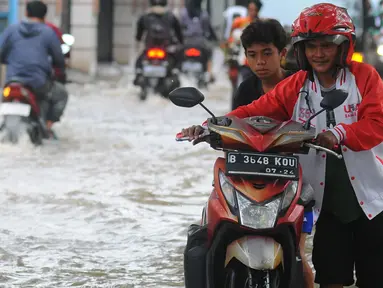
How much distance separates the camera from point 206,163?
450 inches

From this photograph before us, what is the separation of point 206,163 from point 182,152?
91 cm

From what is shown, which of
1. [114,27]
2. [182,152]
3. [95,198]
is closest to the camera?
[95,198]

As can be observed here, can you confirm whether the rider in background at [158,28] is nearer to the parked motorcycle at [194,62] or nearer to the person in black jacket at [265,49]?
the parked motorcycle at [194,62]

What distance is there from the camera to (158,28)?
1902cm

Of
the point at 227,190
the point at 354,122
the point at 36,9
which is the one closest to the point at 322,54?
the point at 354,122

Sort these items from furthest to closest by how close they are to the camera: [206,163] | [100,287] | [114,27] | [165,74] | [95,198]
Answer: [114,27] → [165,74] → [206,163] → [95,198] → [100,287]

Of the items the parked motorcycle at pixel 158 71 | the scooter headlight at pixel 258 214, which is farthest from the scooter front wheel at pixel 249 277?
the parked motorcycle at pixel 158 71

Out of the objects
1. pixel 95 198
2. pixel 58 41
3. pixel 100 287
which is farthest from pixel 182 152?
pixel 100 287

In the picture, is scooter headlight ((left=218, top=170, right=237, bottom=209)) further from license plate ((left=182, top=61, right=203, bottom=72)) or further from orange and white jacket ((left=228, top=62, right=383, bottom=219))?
license plate ((left=182, top=61, right=203, bottom=72))

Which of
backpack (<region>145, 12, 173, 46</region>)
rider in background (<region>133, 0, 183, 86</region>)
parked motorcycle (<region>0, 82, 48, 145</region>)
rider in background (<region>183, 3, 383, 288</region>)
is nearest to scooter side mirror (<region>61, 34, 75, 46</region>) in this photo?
parked motorcycle (<region>0, 82, 48, 145</region>)

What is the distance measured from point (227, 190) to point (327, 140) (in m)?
0.44

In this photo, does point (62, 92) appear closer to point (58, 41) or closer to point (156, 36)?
point (58, 41)

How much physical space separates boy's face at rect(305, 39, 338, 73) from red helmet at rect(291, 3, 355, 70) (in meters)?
0.03

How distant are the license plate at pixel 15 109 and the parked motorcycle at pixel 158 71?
6482mm
